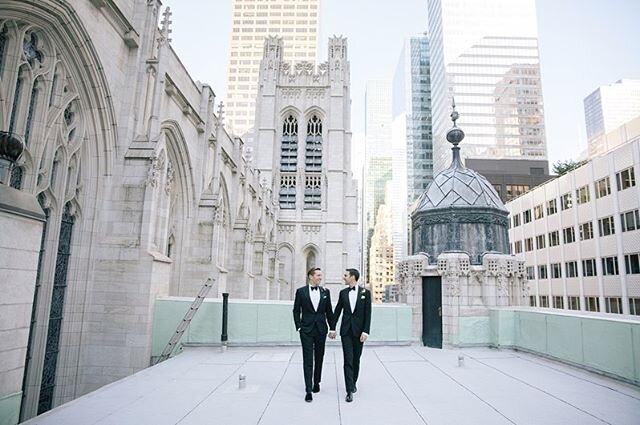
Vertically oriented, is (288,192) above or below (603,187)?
above

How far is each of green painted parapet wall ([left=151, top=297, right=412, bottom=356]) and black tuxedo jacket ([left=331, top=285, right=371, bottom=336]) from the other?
402 cm

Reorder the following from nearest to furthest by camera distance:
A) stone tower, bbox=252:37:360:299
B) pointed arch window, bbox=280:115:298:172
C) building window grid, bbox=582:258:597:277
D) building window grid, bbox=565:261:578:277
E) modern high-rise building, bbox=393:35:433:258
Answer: building window grid, bbox=582:258:597:277
building window grid, bbox=565:261:578:277
stone tower, bbox=252:37:360:299
pointed arch window, bbox=280:115:298:172
modern high-rise building, bbox=393:35:433:258

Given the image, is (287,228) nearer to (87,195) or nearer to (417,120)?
(87,195)

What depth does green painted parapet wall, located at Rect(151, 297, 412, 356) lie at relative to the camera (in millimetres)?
9781

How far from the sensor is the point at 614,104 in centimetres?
14938

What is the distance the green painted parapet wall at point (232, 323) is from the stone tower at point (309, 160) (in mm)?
30108

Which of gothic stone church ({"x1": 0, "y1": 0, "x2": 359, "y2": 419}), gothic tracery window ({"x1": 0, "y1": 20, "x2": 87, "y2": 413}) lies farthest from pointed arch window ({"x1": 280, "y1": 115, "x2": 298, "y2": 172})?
gothic tracery window ({"x1": 0, "y1": 20, "x2": 87, "y2": 413})

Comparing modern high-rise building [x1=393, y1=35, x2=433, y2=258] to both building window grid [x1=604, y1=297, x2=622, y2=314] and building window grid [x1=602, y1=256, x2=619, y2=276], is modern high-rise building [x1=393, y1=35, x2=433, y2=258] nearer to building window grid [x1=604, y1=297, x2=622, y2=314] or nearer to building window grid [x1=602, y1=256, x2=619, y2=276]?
building window grid [x1=602, y1=256, x2=619, y2=276]

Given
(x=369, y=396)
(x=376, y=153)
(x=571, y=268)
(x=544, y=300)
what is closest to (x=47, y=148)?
(x=369, y=396)

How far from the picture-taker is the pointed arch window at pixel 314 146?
4434cm

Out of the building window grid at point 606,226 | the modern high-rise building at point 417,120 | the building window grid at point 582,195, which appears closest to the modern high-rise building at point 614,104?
the modern high-rise building at point 417,120

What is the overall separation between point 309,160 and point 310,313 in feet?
128

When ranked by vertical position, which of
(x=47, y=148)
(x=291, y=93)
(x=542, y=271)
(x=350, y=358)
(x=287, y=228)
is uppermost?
(x=291, y=93)

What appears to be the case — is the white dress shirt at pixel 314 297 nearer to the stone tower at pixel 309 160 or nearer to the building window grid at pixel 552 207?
the stone tower at pixel 309 160
